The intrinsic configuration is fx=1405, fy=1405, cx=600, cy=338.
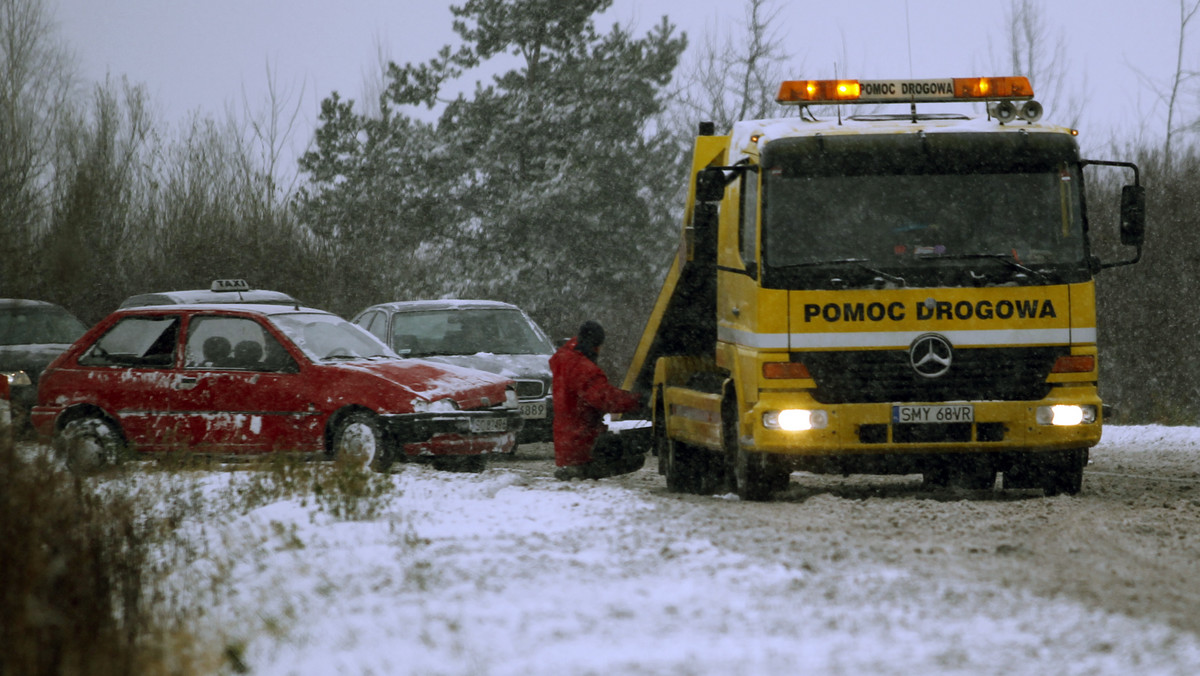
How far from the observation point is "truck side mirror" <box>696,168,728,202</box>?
10.0m

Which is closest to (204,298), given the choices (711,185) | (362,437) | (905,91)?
(362,437)

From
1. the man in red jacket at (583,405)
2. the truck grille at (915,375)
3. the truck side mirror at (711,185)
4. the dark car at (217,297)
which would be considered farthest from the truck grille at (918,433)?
the dark car at (217,297)

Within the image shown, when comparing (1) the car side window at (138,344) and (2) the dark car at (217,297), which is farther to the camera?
(2) the dark car at (217,297)

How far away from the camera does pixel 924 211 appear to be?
9469 mm

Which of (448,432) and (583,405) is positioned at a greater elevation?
(583,405)

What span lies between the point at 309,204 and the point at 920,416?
1158 inches

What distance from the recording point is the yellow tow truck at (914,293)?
9.27 meters

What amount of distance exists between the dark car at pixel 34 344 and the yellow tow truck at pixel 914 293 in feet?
30.7

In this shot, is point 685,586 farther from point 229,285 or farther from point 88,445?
point 229,285

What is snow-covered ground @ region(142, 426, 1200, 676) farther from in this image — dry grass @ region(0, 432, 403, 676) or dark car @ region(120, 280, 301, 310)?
dark car @ region(120, 280, 301, 310)

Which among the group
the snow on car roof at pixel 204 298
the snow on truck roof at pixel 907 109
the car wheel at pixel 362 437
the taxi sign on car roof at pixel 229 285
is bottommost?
the car wheel at pixel 362 437

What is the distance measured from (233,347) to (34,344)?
22.1ft

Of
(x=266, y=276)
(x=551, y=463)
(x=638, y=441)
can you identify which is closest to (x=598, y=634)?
(x=638, y=441)

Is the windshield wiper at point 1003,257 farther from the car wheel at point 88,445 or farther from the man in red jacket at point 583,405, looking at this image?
the car wheel at point 88,445
